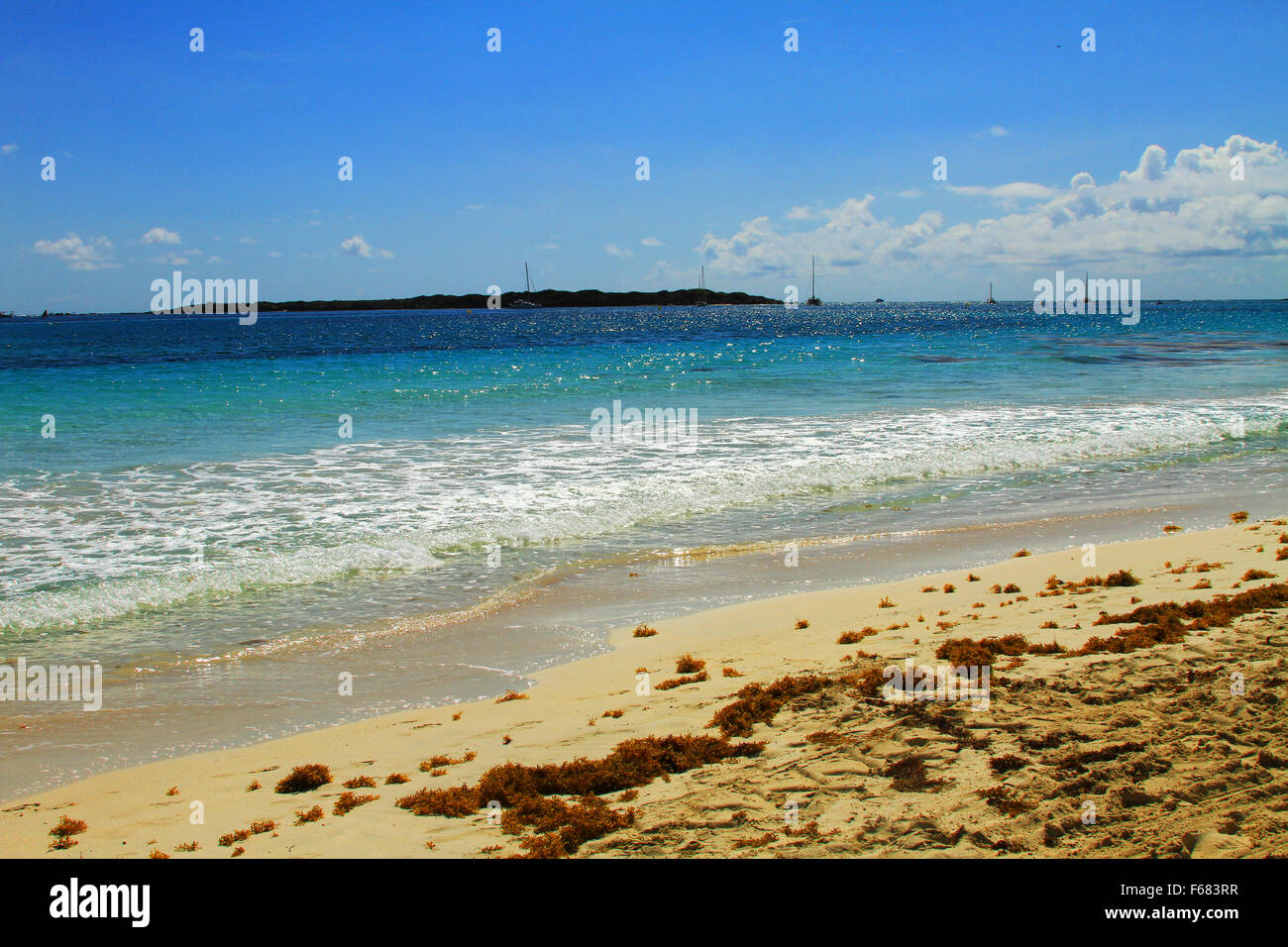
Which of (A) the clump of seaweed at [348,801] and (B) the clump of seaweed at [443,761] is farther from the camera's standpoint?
(B) the clump of seaweed at [443,761]

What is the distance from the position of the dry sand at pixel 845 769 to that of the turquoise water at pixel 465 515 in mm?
910

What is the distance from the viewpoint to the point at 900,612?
8.66 metres

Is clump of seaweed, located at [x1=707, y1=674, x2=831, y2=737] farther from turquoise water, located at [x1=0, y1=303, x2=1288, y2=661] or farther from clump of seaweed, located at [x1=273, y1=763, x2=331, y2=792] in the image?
turquoise water, located at [x1=0, y1=303, x2=1288, y2=661]

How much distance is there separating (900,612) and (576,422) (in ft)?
55.7

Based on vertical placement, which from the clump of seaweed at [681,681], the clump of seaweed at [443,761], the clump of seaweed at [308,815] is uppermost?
the clump of seaweed at [681,681]

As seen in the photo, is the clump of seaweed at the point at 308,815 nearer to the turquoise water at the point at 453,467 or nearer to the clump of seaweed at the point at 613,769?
the clump of seaweed at the point at 613,769

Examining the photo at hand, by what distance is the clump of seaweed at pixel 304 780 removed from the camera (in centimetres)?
553

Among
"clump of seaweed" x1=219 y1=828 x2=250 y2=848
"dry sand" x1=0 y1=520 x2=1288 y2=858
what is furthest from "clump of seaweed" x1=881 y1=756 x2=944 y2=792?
"clump of seaweed" x1=219 y1=828 x2=250 y2=848

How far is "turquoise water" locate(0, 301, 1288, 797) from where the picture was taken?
804 cm

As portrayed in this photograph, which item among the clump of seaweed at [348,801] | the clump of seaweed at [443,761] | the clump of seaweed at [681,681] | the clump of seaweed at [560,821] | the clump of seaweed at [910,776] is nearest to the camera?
the clump of seaweed at [560,821]

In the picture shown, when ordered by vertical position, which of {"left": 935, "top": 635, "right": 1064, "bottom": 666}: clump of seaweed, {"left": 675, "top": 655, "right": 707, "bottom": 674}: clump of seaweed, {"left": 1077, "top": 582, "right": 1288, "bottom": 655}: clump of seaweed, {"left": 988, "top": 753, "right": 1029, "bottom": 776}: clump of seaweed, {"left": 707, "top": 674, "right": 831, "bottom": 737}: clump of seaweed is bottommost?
{"left": 675, "top": 655, "right": 707, "bottom": 674}: clump of seaweed

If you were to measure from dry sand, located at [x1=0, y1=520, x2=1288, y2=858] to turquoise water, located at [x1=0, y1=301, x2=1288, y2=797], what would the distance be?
91 cm

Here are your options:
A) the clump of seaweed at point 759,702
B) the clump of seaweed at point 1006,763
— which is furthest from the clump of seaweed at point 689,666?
the clump of seaweed at point 1006,763
